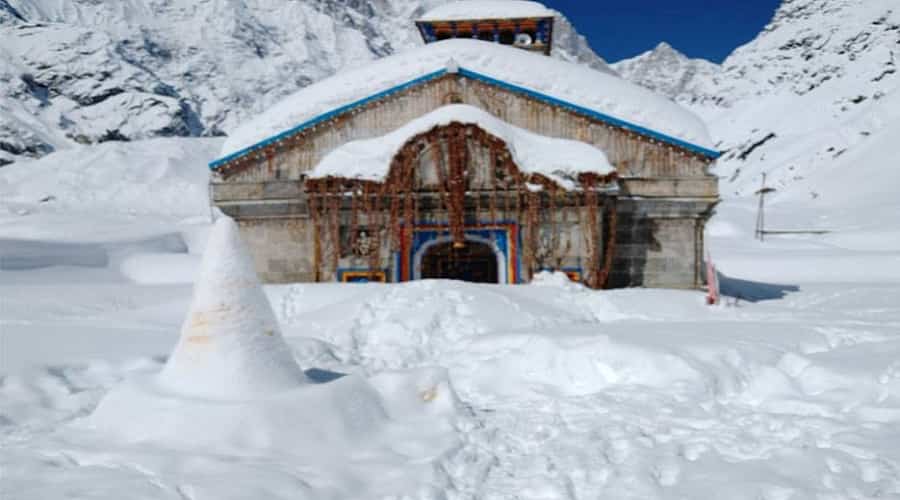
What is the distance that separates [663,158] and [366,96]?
6.81 m

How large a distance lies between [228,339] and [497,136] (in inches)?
343

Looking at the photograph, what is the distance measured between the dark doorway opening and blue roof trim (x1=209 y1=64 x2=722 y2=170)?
12.0 ft

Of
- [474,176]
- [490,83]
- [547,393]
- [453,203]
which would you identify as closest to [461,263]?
[453,203]

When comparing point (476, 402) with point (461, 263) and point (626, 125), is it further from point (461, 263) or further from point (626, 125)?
point (461, 263)

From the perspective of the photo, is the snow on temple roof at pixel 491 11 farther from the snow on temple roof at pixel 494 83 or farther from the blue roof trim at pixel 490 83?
the blue roof trim at pixel 490 83

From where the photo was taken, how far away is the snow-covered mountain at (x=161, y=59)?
8281 centimetres

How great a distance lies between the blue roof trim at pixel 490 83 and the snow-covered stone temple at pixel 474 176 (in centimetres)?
3

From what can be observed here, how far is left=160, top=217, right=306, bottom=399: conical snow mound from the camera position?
5395 mm

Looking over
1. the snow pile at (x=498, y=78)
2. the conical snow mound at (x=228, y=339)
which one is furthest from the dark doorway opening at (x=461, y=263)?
the conical snow mound at (x=228, y=339)

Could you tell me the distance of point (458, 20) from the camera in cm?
1967

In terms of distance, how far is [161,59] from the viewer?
342 ft

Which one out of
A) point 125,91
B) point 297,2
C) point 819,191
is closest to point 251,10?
point 297,2

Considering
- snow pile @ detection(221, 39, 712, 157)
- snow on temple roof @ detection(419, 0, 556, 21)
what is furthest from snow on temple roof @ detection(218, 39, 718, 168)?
snow on temple roof @ detection(419, 0, 556, 21)

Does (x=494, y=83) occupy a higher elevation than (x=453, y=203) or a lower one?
higher
